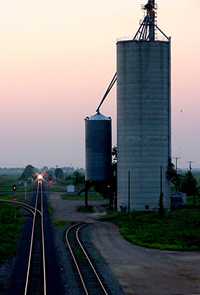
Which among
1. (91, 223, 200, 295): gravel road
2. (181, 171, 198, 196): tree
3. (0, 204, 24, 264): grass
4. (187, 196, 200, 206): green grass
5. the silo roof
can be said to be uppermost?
the silo roof

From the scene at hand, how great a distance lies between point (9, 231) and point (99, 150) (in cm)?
2811

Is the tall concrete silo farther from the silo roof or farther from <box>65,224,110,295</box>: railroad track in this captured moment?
<box>65,224,110,295</box>: railroad track

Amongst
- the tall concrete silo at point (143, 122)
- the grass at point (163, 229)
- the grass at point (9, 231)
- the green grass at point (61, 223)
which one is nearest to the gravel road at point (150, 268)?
the grass at point (163, 229)

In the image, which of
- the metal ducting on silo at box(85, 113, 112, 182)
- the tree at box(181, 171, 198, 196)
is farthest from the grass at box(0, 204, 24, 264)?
the tree at box(181, 171, 198, 196)

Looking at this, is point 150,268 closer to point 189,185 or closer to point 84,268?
point 84,268

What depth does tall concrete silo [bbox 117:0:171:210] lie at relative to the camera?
75.5 meters

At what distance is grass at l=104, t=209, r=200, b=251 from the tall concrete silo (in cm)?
452

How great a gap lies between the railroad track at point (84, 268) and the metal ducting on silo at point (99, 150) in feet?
90.7

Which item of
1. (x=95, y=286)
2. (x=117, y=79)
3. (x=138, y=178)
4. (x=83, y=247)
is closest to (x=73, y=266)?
(x=95, y=286)

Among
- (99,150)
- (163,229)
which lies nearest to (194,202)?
(99,150)

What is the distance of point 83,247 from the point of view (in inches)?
1821

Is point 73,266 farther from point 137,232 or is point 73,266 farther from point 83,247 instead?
point 137,232

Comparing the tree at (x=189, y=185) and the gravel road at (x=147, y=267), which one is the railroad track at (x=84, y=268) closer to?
the gravel road at (x=147, y=267)

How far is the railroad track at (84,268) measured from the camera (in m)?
29.8
